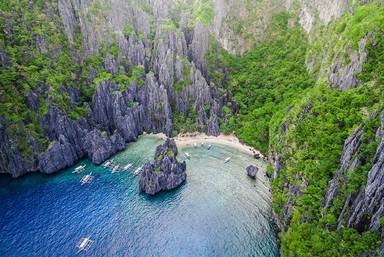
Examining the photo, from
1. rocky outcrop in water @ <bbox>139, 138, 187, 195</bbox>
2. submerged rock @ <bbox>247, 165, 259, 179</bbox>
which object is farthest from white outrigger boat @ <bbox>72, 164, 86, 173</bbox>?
submerged rock @ <bbox>247, 165, 259, 179</bbox>

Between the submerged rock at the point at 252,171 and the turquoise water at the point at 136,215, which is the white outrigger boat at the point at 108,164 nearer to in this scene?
the turquoise water at the point at 136,215

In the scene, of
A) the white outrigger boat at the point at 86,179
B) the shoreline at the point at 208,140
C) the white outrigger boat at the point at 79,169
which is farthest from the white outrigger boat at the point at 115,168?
the shoreline at the point at 208,140

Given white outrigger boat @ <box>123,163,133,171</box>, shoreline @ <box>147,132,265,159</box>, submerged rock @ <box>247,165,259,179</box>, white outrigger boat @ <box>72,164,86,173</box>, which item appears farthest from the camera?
shoreline @ <box>147,132,265,159</box>

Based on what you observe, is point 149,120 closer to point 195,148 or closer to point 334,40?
point 195,148

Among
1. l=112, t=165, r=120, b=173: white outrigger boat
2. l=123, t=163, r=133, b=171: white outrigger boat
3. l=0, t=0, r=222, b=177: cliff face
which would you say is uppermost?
l=0, t=0, r=222, b=177: cliff face

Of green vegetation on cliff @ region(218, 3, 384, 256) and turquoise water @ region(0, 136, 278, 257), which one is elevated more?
green vegetation on cliff @ region(218, 3, 384, 256)

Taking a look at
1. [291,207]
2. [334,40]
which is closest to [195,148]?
[291,207]

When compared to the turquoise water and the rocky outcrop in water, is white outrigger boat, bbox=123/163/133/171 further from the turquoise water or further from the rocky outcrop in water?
the rocky outcrop in water

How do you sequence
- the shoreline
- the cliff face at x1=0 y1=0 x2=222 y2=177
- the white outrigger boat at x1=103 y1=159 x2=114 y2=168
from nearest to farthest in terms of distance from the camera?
the white outrigger boat at x1=103 y1=159 x2=114 y2=168 → the cliff face at x1=0 y1=0 x2=222 y2=177 → the shoreline
